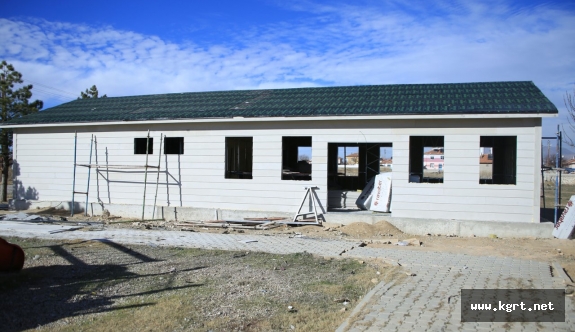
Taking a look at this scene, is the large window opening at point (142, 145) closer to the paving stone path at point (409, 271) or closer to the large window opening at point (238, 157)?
the large window opening at point (238, 157)

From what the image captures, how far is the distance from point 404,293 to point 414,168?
12565mm

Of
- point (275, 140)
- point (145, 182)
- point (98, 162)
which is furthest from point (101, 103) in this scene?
point (275, 140)

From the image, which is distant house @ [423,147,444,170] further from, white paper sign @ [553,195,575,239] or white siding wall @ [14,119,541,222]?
white paper sign @ [553,195,575,239]

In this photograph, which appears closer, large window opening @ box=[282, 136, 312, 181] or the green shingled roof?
the green shingled roof

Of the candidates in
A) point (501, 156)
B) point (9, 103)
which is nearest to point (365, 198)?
point (501, 156)

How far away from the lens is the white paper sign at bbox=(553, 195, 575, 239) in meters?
11.4

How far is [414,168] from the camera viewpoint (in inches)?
721

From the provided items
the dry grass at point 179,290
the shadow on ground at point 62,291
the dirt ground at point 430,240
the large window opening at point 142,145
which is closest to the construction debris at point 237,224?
the dirt ground at point 430,240

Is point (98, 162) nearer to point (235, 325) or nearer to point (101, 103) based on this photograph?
point (101, 103)

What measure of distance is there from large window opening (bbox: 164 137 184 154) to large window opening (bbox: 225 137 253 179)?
5.14 feet

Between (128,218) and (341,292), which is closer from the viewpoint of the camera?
(341,292)

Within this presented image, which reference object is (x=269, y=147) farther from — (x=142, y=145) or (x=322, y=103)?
(x=142, y=145)

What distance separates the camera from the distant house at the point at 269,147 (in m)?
12.3

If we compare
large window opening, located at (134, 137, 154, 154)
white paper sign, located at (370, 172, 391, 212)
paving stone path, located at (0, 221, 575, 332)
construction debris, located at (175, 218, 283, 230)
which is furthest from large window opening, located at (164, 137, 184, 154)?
white paper sign, located at (370, 172, 391, 212)
